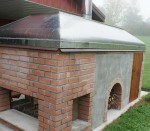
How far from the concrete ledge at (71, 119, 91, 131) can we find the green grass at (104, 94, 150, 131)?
2.05ft

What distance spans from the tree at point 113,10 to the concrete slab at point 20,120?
46.3 metres

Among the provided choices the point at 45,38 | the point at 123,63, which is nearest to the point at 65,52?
the point at 45,38

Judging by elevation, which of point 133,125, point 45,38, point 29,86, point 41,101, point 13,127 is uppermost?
point 45,38

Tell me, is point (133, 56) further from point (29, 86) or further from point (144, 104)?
point (29, 86)

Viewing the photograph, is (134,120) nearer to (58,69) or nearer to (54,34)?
(58,69)

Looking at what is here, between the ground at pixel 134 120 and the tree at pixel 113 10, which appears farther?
the tree at pixel 113 10

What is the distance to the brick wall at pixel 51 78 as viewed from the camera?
3.07 metres

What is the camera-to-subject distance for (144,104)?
621 cm

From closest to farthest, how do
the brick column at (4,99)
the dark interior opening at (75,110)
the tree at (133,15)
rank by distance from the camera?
the dark interior opening at (75,110) < the brick column at (4,99) < the tree at (133,15)

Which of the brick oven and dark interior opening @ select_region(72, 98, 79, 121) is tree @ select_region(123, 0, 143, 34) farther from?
dark interior opening @ select_region(72, 98, 79, 121)

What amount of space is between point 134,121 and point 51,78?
2.87 meters

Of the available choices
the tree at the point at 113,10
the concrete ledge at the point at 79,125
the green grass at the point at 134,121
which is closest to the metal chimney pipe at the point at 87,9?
the green grass at the point at 134,121

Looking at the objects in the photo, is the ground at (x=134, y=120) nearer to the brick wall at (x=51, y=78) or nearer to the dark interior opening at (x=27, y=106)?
the brick wall at (x=51, y=78)

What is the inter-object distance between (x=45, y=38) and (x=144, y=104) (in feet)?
14.6
